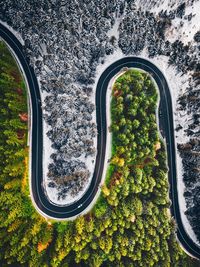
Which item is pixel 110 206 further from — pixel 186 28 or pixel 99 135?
pixel 186 28

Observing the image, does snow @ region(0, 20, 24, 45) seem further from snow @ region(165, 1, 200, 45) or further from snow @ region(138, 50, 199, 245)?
snow @ region(165, 1, 200, 45)

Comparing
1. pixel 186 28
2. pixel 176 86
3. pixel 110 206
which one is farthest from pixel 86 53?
pixel 110 206

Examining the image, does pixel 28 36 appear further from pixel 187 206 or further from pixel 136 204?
pixel 187 206

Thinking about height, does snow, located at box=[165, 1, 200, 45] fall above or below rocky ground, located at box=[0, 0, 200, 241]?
above

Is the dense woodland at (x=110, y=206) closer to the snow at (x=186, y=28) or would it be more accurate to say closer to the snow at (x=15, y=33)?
the snow at (x=15, y=33)

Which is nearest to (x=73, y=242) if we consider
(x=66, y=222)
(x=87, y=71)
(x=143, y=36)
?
(x=66, y=222)

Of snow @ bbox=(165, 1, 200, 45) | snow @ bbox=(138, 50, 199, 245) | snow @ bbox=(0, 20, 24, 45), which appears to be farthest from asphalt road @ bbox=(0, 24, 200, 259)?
snow @ bbox=(165, 1, 200, 45)

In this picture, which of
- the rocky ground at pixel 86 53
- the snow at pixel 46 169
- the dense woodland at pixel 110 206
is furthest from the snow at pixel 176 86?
the snow at pixel 46 169
